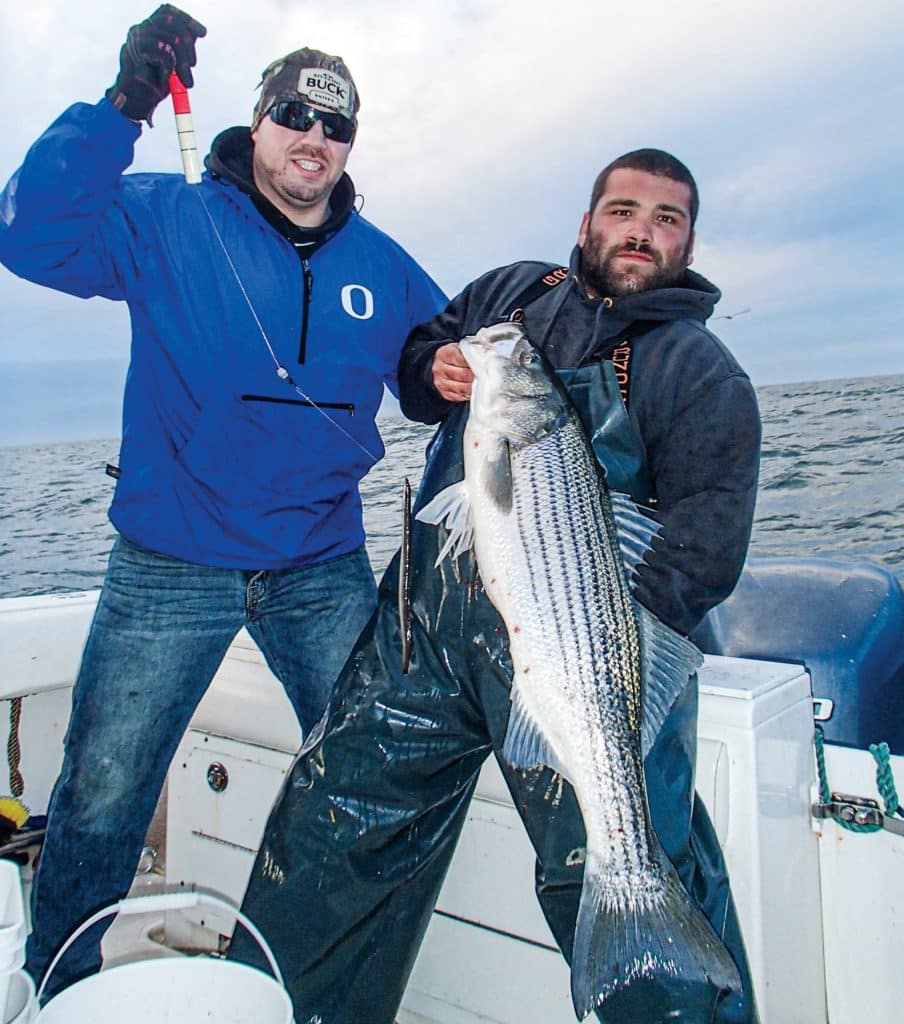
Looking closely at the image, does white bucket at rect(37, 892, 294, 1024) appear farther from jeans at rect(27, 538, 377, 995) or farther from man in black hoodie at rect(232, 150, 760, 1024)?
jeans at rect(27, 538, 377, 995)

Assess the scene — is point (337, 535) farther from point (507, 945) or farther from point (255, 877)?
point (507, 945)

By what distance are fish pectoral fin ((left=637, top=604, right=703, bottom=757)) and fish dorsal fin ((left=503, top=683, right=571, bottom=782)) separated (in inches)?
10.0

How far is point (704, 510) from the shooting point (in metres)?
2.64

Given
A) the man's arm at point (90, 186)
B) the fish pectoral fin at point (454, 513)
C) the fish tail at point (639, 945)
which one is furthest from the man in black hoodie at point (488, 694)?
the man's arm at point (90, 186)

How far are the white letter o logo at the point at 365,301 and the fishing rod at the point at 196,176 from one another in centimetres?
36

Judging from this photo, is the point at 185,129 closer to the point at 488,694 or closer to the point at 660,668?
the point at 488,694

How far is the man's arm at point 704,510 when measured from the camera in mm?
2629

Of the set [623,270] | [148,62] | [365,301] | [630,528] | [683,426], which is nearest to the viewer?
[630,528]

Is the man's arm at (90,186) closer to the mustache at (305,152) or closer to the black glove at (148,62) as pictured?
the black glove at (148,62)

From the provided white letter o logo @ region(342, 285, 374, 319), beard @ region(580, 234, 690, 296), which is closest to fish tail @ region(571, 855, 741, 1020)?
beard @ region(580, 234, 690, 296)

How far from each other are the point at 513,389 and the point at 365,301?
1.32 m

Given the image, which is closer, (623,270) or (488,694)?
(488,694)

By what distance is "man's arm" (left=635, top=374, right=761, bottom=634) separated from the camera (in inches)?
104

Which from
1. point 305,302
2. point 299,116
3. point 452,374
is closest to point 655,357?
point 452,374
